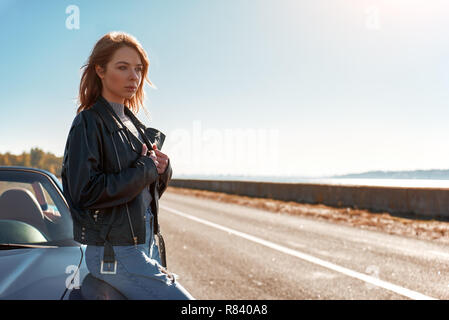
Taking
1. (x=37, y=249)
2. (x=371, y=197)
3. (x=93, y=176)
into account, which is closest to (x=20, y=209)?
(x=37, y=249)

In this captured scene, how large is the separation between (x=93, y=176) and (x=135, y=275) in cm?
40

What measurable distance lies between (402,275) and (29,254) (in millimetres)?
5233

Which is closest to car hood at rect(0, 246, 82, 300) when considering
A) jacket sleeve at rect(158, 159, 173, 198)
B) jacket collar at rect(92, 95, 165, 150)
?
jacket sleeve at rect(158, 159, 173, 198)

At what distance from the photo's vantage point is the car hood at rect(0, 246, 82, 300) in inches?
77.5

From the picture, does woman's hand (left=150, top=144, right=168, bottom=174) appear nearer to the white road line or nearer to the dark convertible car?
the dark convertible car

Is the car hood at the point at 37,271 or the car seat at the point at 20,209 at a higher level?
the car seat at the point at 20,209

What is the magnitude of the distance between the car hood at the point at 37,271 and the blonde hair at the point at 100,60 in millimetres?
914

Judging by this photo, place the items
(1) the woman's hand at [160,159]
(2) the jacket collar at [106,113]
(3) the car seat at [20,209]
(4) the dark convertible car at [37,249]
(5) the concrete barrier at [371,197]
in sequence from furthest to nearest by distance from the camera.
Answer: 1. (5) the concrete barrier at [371,197]
2. (3) the car seat at [20,209]
3. (4) the dark convertible car at [37,249]
4. (1) the woman's hand at [160,159]
5. (2) the jacket collar at [106,113]

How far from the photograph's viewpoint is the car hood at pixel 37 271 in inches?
77.5

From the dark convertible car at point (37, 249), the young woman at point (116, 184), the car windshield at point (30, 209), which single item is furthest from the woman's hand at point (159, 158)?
the car windshield at point (30, 209)

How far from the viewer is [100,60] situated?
1.68m

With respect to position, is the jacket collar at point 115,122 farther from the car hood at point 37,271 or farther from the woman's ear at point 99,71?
the car hood at point 37,271

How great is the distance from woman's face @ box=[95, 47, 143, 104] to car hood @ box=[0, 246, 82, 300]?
103cm
